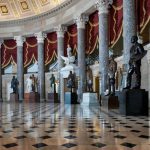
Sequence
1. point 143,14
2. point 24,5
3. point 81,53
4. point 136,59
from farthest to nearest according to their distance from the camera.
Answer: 1. point 24,5
2. point 81,53
3. point 143,14
4. point 136,59

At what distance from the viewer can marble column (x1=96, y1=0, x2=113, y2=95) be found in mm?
15977

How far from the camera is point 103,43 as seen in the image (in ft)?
53.2

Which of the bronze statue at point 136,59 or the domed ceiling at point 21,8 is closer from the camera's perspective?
the bronze statue at point 136,59

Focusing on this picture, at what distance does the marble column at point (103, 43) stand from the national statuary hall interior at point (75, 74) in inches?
2.2

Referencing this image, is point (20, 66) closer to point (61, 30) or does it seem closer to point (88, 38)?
point (61, 30)

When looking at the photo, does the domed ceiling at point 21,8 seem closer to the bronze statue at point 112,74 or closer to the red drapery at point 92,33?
the red drapery at point 92,33

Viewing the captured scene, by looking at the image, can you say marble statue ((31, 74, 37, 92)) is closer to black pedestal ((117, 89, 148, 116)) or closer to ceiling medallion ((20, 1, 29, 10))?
ceiling medallion ((20, 1, 29, 10))

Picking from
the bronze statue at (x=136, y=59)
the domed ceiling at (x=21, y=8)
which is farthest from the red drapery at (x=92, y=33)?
the bronze statue at (x=136, y=59)

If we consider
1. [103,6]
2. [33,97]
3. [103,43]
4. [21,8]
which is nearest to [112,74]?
[103,43]

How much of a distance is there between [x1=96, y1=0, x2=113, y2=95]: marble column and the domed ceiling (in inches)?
339

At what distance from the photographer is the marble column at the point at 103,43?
52.4 ft

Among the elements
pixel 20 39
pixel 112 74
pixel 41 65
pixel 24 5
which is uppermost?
pixel 24 5

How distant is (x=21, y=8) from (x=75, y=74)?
977 cm

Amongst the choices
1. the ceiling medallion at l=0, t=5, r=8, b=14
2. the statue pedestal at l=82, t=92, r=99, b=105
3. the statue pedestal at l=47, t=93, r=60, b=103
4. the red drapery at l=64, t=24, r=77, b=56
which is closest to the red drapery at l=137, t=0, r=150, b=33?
the statue pedestal at l=82, t=92, r=99, b=105
